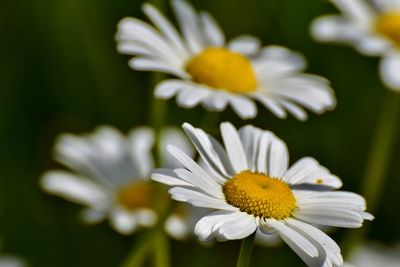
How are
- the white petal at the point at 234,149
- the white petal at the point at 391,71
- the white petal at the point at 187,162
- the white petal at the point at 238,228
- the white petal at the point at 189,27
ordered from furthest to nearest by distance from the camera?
the white petal at the point at 391,71
the white petal at the point at 189,27
the white petal at the point at 234,149
the white petal at the point at 187,162
the white petal at the point at 238,228

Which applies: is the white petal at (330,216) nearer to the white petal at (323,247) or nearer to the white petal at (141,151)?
the white petal at (323,247)

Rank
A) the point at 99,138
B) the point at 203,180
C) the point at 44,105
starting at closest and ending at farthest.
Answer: the point at 203,180 < the point at 99,138 < the point at 44,105

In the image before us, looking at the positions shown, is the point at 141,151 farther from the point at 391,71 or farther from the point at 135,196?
the point at 391,71

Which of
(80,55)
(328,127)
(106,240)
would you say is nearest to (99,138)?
(106,240)

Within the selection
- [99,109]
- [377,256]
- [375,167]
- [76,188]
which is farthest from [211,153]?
[99,109]

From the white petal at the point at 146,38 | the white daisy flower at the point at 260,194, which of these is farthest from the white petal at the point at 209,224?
the white petal at the point at 146,38

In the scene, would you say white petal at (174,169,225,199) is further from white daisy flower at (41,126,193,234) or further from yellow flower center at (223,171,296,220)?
white daisy flower at (41,126,193,234)

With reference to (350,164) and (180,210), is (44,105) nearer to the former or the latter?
(180,210)

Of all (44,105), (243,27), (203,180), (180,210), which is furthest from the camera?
(243,27)
